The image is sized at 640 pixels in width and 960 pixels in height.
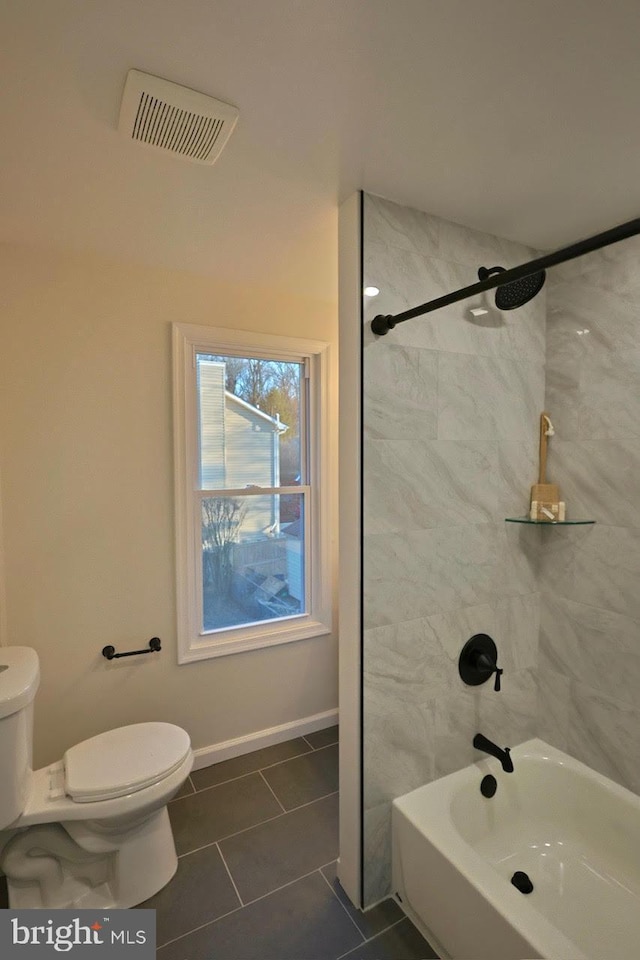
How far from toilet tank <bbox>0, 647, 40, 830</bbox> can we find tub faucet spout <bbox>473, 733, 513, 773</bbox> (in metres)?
1.55

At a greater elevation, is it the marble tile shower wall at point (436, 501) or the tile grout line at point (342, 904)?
the marble tile shower wall at point (436, 501)

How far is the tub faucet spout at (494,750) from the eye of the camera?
61.6 inches

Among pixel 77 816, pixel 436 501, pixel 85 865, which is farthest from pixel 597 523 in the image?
pixel 85 865

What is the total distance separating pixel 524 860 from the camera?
5.12ft

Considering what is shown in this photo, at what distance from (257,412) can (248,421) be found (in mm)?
72

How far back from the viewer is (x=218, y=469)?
2240 millimetres

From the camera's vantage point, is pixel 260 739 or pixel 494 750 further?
pixel 260 739

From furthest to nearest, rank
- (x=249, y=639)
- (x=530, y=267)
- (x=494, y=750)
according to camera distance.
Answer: (x=249, y=639), (x=494, y=750), (x=530, y=267)

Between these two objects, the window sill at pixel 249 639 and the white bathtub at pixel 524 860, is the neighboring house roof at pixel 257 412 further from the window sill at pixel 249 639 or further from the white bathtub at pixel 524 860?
the white bathtub at pixel 524 860

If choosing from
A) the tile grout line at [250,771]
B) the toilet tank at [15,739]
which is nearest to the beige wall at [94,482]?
the tile grout line at [250,771]

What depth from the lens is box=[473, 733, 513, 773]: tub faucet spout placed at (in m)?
1.56

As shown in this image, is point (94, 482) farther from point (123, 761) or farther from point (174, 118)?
point (174, 118)

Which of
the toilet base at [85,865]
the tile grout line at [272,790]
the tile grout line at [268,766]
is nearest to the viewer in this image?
the toilet base at [85,865]

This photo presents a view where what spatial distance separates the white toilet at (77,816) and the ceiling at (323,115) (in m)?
1.58
